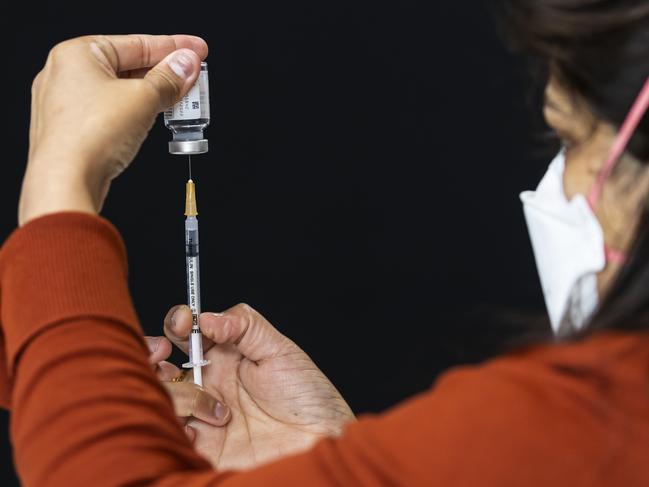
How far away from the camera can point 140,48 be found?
3.83 ft

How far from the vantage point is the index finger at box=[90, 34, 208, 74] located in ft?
3.63

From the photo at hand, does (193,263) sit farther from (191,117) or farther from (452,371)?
(452,371)

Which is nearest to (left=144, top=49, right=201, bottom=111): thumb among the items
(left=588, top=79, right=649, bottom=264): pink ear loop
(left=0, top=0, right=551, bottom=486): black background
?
(left=588, top=79, right=649, bottom=264): pink ear loop

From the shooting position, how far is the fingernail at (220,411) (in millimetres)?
1406

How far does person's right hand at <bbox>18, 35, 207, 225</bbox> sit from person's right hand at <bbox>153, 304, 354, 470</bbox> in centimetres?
44

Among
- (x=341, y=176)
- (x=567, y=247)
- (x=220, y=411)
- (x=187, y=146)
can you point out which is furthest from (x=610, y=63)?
(x=341, y=176)

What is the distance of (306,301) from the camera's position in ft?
6.87

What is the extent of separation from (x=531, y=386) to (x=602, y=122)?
0.25 metres

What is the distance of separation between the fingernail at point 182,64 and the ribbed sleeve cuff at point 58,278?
411mm

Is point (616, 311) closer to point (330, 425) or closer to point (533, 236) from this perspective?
point (533, 236)

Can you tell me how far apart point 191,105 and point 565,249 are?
579 millimetres

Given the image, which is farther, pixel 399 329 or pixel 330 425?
pixel 399 329

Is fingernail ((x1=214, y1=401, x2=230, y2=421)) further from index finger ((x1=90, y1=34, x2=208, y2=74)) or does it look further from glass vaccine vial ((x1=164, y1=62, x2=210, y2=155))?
index finger ((x1=90, y1=34, x2=208, y2=74))

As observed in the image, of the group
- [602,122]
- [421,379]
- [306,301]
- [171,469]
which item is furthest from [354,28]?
[171,469]
